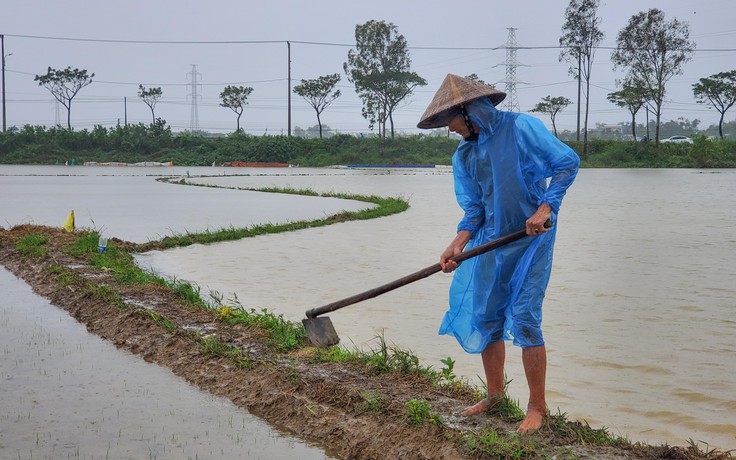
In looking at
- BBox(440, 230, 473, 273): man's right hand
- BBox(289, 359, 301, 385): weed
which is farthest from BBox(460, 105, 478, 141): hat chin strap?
BBox(289, 359, 301, 385): weed

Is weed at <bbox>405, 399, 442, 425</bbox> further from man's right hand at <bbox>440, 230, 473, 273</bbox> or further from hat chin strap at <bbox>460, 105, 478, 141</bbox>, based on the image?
hat chin strap at <bbox>460, 105, 478, 141</bbox>

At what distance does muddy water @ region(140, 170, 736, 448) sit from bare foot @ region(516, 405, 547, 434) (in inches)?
21.6

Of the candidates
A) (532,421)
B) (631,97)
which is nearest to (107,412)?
(532,421)

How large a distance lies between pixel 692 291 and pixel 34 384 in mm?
5551

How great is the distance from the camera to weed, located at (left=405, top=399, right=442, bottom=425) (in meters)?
3.69

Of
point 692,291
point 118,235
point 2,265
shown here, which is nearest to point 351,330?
point 692,291

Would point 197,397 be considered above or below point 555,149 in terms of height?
below

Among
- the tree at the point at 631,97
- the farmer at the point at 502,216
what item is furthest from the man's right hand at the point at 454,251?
the tree at the point at 631,97

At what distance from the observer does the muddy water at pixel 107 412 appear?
370 centimetres

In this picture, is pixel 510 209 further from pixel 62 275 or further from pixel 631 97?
pixel 631 97

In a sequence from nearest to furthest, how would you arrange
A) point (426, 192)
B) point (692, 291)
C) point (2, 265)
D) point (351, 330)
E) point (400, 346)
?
point (400, 346)
point (351, 330)
point (692, 291)
point (2, 265)
point (426, 192)

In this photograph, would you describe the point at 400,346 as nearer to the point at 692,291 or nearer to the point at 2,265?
the point at 692,291

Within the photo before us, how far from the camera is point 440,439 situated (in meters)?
3.57

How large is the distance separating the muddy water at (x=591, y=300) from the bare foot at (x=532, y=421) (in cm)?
55
